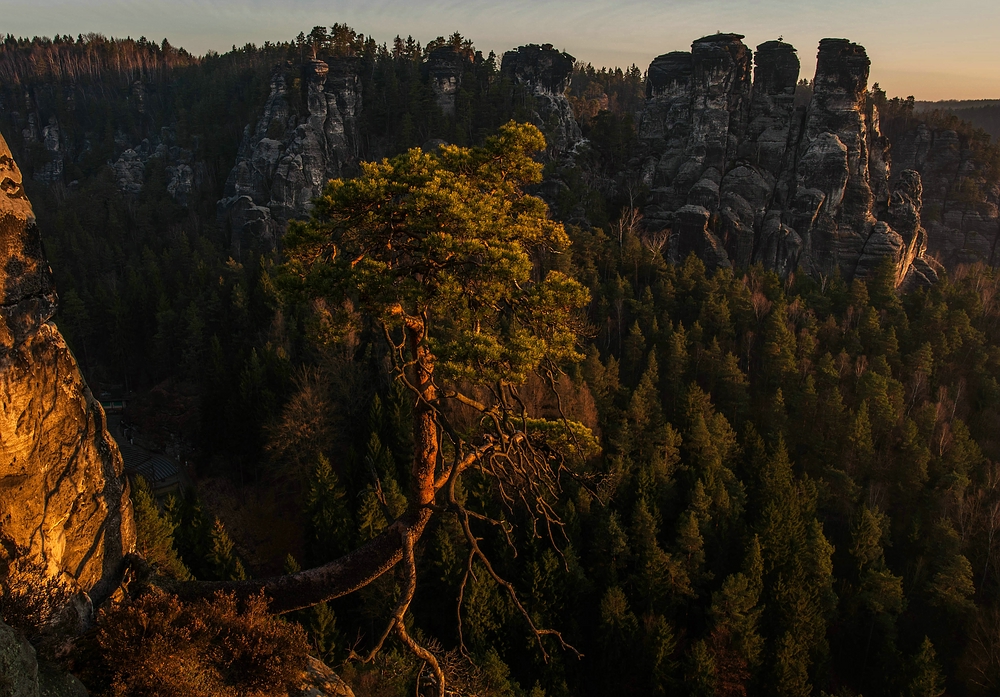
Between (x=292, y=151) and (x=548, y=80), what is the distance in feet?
100

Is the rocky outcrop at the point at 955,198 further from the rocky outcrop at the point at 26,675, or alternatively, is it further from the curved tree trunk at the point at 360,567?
the rocky outcrop at the point at 26,675

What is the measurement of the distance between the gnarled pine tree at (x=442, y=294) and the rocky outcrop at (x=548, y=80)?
2668 inches

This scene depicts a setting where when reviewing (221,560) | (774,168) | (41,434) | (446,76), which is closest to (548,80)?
(446,76)

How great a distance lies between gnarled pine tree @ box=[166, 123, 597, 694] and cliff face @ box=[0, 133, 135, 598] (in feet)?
4.40

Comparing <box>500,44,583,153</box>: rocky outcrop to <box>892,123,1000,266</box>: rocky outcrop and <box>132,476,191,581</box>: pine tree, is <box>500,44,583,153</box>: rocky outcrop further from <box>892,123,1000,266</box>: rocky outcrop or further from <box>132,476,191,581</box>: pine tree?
<box>132,476,191,581</box>: pine tree

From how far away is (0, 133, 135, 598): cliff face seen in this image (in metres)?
5.96

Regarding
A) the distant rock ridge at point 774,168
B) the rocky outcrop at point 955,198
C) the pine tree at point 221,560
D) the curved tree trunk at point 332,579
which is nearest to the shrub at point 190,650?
the curved tree trunk at point 332,579

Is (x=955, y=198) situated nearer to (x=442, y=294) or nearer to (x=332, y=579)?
(x=442, y=294)

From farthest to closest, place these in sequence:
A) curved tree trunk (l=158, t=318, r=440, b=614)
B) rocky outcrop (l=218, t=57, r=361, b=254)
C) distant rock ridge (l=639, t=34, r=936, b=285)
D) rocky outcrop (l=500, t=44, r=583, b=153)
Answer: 1. rocky outcrop (l=500, t=44, r=583, b=153)
2. rocky outcrop (l=218, t=57, r=361, b=254)
3. distant rock ridge (l=639, t=34, r=936, b=285)
4. curved tree trunk (l=158, t=318, r=440, b=614)

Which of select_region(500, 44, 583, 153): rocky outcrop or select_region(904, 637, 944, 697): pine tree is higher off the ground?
select_region(500, 44, 583, 153): rocky outcrop

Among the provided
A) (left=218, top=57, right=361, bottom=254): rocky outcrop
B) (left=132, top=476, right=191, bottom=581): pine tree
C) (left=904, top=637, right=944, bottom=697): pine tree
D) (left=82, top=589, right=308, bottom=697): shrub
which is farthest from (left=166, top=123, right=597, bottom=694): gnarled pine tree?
(left=218, top=57, right=361, bottom=254): rocky outcrop

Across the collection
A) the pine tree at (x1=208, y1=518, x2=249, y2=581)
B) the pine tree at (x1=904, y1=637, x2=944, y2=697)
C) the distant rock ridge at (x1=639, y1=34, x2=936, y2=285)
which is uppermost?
the distant rock ridge at (x1=639, y1=34, x2=936, y2=285)

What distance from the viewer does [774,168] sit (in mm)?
64750

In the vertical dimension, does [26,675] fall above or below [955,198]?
below
